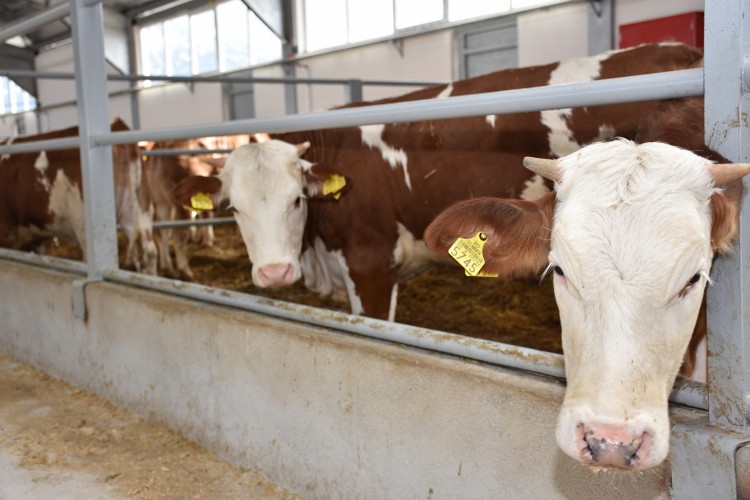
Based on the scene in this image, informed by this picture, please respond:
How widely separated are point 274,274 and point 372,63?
10.8 m

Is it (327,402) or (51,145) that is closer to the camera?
(327,402)

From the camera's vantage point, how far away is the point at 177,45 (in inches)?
730

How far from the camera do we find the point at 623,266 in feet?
4.51

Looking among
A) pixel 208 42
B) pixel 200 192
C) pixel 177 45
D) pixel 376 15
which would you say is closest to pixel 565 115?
pixel 200 192

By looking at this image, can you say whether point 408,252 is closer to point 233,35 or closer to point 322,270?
point 322,270

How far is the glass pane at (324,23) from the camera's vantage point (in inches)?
551

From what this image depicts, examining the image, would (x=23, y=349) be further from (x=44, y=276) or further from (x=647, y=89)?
(x=647, y=89)

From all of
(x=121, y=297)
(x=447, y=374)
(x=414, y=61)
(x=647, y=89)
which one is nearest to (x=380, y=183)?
(x=121, y=297)

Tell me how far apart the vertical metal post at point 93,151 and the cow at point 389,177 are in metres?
0.36

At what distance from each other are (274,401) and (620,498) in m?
1.21

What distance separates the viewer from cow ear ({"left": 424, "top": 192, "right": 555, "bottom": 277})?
1.73 meters

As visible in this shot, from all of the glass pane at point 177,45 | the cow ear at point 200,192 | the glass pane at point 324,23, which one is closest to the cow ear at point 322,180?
the cow ear at point 200,192

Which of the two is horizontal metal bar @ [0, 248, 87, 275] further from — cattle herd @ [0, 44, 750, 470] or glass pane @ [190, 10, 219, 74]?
glass pane @ [190, 10, 219, 74]

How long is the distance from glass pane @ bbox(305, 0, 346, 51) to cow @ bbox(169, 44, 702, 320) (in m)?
10.6
